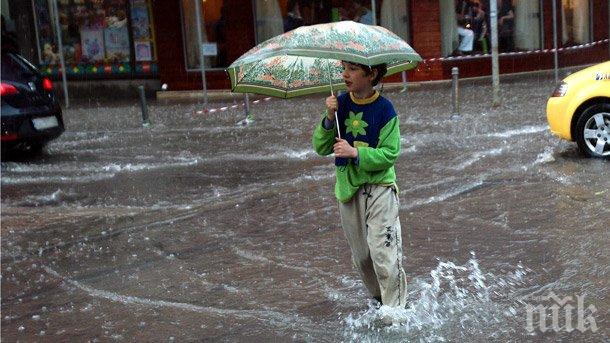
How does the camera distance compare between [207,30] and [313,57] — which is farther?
[207,30]

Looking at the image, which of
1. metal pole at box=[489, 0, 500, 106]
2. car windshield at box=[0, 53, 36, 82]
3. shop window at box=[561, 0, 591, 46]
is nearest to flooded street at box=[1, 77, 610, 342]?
car windshield at box=[0, 53, 36, 82]

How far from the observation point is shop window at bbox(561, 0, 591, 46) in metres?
22.3

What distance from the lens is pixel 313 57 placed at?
16.4 feet

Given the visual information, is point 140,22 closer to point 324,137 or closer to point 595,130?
point 595,130

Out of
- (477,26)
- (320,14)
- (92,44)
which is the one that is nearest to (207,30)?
(320,14)

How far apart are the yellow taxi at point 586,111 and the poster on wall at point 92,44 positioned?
1581cm

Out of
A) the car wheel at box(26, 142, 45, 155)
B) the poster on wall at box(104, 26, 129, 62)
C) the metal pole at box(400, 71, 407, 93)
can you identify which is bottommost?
the car wheel at box(26, 142, 45, 155)

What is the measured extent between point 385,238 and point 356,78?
Result: 3.23 ft

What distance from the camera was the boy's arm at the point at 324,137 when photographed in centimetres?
538

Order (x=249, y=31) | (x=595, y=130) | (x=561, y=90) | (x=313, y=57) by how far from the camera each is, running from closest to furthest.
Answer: (x=313, y=57) < (x=595, y=130) < (x=561, y=90) < (x=249, y=31)

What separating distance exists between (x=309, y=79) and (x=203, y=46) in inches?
628

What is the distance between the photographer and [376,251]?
209 inches

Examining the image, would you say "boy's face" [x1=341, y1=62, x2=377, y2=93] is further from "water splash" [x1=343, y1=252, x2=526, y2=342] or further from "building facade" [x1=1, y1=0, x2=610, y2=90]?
"building facade" [x1=1, y1=0, x2=610, y2=90]

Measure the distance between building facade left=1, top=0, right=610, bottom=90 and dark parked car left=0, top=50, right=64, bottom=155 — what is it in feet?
27.0
